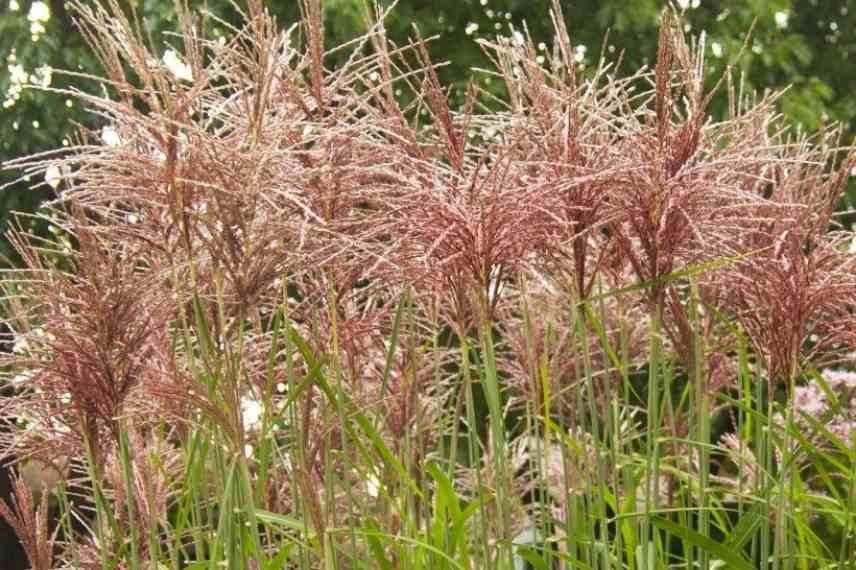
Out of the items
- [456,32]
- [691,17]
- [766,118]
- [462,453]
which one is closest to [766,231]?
[766,118]

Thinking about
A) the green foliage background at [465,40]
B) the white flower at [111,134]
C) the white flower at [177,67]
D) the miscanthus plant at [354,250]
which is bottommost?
the miscanthus plant at [354,250]

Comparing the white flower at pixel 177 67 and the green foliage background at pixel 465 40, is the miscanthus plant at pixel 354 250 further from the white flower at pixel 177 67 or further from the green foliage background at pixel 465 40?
the green foliage background at pixel 465 40

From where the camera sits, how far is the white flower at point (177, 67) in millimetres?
2392

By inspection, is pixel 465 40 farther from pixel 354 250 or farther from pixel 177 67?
pixel 354 250

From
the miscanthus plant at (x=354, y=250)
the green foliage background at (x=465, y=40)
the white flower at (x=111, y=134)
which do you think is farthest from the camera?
the green foliage background at (x=465, y=40)

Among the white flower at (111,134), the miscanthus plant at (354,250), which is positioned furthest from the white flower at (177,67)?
the white flower at (111,134)

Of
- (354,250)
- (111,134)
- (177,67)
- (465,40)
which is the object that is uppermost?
(465,40)

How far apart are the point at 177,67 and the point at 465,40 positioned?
24.5 ft

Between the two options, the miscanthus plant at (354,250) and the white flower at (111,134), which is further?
the white flower at (111,134)

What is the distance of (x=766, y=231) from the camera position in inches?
116

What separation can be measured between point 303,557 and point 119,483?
0.60 meters

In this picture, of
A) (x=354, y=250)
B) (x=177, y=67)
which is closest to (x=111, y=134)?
(x=177, y=67)

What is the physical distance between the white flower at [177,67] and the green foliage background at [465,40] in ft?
19.0

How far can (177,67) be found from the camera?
2.65 m
